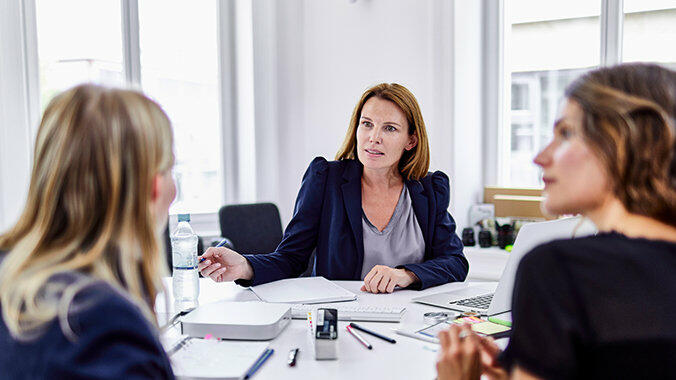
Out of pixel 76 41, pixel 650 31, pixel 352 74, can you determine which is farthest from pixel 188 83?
pixel 650 31

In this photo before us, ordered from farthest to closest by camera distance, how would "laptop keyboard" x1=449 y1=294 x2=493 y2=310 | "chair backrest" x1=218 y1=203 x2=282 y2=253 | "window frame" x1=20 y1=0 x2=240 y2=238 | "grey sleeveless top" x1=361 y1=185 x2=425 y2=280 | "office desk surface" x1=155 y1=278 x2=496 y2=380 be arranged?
"window frame" x1=20 y1=0 x2=240 y2=238, "chair backrest" x1=218 y1=203 x2=282 y2=253, "grey sleeveless top" x1=361 y1=185 x2=425 y2=280, "laptop keyboard" x1=449 y1=294 x2=493 y2=310, "office desk surface" x1=155 y1=278 x2=496 y2=380

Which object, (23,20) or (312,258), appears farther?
(23,20)

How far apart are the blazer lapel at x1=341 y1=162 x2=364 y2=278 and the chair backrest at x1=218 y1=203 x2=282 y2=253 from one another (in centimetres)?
84

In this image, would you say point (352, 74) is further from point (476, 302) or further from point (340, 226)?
point (476, 302)

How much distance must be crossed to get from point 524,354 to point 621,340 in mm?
120

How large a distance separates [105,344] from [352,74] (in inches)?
117

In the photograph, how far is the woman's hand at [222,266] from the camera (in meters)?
1.72

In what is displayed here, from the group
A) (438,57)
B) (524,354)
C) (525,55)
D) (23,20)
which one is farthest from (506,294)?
(23,20)

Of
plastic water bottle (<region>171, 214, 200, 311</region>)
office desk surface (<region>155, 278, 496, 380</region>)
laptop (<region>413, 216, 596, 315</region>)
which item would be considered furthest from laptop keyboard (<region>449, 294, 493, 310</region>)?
plastic water bottle (<region>171, 214, 200, 311</region>)

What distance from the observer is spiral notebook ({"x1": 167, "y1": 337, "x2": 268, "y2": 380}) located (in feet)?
3.49

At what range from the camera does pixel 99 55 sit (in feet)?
10.0

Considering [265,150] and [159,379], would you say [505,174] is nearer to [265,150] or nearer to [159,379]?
[265,150]

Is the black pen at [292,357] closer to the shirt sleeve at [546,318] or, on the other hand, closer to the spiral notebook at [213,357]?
the spiral notebook at [213,357]

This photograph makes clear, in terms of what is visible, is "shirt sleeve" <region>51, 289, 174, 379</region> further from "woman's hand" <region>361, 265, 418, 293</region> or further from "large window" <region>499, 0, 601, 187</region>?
"large window" <region>499, 0, 601, 187</region>
